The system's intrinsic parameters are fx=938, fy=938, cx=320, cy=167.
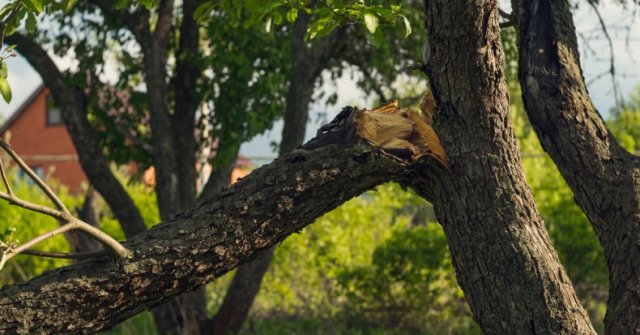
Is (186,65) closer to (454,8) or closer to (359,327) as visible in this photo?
(359,327)

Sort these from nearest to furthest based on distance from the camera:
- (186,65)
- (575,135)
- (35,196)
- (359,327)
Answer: (575,135) → (186,65) → (359,327) → (35,196)

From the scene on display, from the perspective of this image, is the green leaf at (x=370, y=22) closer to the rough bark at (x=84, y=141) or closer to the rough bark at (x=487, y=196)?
the rough bark at (x=487, y=196)

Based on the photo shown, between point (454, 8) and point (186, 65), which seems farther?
point (186, 65)

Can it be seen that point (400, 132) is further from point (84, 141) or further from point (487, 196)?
point (84, 141)

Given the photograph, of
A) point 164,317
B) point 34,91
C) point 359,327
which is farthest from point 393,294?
point 34,91

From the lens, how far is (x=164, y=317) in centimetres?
949

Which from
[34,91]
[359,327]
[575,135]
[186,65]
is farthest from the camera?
[34,91]

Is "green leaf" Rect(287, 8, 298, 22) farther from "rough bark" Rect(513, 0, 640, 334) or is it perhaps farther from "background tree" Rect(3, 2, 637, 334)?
"rough bark" Rect(513, 0, 640, 334)

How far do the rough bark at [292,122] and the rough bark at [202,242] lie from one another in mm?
4793

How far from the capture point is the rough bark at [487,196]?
4660 millimetres

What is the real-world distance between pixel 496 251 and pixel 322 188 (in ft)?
3.05

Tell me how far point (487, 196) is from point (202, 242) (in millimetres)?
1447

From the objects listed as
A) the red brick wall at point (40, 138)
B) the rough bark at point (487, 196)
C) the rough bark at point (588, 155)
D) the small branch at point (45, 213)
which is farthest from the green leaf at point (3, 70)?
the red brick wall at point (40, 138)

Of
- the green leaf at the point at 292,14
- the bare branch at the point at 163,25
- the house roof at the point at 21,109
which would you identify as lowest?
the green leaf at the point at 292,14
